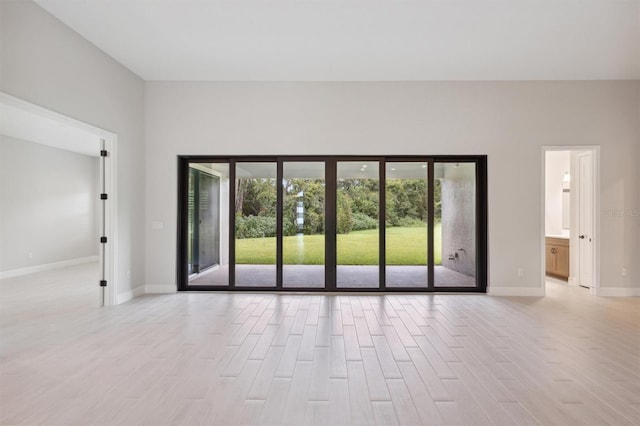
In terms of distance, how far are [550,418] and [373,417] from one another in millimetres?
1156

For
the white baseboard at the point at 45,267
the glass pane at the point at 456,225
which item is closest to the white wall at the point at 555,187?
the glass pane at the point at 456,225

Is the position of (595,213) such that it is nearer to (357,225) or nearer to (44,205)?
(357,225)

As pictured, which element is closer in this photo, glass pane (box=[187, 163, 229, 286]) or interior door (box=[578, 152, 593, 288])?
interior door (box=[578, 152, 593, 288])

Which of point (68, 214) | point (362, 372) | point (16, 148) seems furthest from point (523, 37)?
point (68, 214)

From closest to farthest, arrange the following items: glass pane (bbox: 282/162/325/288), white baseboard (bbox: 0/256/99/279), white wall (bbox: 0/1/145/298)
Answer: white wall (bbox: 0/1/145/298)
glass pane (bbox: 282/162/325/288)
white baseboard (bbox: 0/256/99/279)

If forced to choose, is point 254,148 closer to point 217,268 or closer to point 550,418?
point 217,268

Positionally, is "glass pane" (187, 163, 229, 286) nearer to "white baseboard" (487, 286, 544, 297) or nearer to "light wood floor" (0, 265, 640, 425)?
"light wood floor" (0, 265, 640, 425)

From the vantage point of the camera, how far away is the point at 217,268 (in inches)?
248

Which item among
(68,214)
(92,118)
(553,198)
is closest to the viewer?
(92,118)

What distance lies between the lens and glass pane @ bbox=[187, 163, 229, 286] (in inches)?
246

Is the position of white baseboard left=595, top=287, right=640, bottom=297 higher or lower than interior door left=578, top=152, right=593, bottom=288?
lower

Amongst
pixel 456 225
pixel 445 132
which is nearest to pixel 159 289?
pixel 456 225

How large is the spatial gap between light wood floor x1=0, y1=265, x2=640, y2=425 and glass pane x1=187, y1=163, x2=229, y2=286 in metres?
0.96

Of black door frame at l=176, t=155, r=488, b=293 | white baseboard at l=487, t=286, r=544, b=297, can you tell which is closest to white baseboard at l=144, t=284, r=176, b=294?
black door frame at l=176, t=155, r=488, b=293
